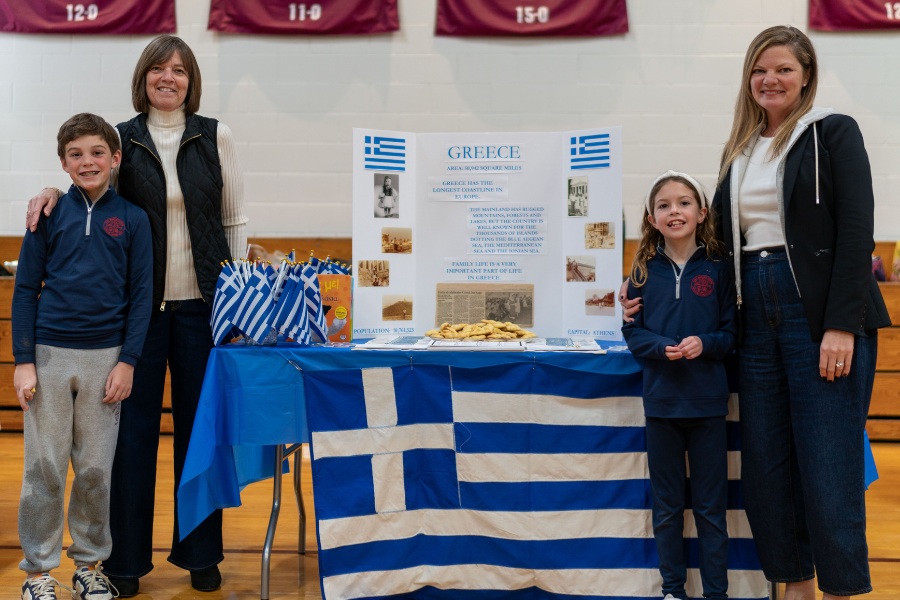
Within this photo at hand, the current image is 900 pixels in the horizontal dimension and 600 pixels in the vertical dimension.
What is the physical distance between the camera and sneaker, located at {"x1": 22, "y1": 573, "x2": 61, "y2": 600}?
227 cm

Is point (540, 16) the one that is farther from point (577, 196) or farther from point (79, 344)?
point (79, 344)

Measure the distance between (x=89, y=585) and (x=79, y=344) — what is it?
0.67 meters

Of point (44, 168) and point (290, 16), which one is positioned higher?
point (290, 16)

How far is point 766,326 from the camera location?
2.03 metres

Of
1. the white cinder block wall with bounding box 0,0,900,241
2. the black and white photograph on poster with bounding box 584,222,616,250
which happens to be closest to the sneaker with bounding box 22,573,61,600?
the black and white photograph on poster with bounding box 584,222,616,250

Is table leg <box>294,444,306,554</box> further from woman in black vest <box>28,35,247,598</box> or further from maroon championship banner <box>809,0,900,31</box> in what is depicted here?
maroon championship banner <box>809,0,900,31</box>

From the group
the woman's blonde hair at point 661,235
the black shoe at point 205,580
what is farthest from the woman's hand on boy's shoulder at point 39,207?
the woman's blonde hair at point 661,235

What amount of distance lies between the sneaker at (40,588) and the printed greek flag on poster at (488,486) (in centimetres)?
75

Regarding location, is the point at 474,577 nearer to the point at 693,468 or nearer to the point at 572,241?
the point at 693,468

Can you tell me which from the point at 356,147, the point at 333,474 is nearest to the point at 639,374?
the point at 333,474

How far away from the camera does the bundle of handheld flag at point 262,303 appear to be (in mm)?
2283

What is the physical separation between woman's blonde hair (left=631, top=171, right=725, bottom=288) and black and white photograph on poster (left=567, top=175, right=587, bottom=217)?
0.89 feet

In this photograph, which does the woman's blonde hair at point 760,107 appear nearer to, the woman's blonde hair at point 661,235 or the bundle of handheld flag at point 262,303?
the woman's blonde hair at point 661,235

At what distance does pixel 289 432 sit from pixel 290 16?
3.62 metres
